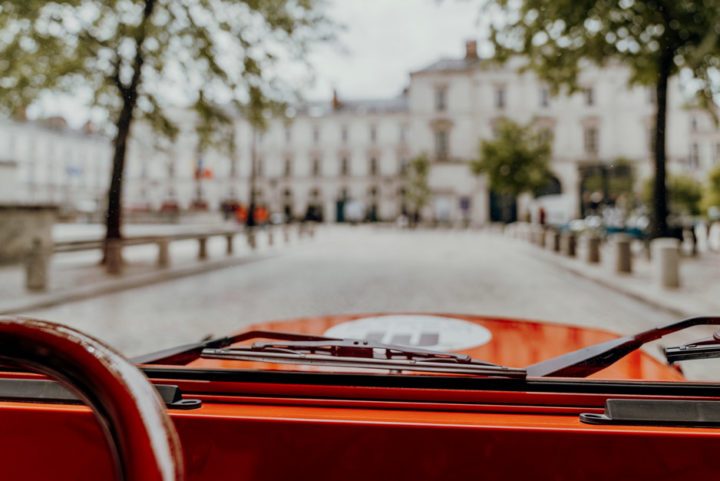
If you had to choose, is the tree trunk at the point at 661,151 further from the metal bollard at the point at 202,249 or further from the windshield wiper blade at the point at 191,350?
the windshield wiper blade at the point at 191,350

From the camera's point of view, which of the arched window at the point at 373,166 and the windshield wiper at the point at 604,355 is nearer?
the windshield wiper at the point at 604,355

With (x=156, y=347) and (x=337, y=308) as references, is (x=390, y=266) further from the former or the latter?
(x=156, y=347)

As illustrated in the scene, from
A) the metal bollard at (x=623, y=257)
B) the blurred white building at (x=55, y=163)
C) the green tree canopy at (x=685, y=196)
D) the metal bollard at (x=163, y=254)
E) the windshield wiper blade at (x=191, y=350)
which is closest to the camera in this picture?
the windshield wiper blade at (x=191, y=350)

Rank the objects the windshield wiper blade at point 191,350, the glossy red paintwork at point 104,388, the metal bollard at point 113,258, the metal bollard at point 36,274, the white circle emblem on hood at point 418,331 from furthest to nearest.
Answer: the metal bollard at point 113,258 → the metal bollard at point 36,274 → the white circle emblem on hood at point 418,331 → the windshield wiper blade at point 191,350 → the glossy red paintwork at point 104,388

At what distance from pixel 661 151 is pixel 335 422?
1373 centimetres

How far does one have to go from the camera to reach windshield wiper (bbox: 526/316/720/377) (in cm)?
146

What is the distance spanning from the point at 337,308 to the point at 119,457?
7408mm

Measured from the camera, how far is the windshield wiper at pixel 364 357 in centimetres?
141

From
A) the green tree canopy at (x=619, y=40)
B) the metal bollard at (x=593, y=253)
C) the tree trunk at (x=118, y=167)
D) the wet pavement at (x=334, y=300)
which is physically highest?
the green tree canopy at (x=619, y=40)

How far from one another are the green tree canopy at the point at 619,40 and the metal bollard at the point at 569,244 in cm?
349

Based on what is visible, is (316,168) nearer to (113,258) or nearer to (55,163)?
(55,163)

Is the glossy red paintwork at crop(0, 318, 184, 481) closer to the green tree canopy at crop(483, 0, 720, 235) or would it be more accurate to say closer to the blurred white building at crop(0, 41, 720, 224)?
the green tree canopy at crop(483, 0, 720, 235)

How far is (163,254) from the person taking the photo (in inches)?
541

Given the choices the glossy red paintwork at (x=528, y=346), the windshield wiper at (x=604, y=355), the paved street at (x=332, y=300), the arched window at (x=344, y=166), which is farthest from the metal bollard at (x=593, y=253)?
the arched window at (x=344, y=166)
